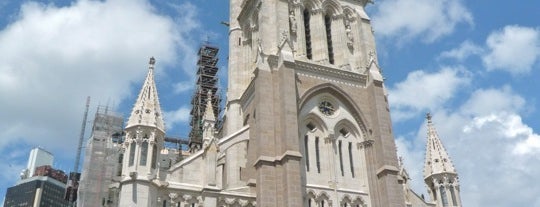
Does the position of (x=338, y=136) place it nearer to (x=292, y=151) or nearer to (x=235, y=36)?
(x=292, y=151)

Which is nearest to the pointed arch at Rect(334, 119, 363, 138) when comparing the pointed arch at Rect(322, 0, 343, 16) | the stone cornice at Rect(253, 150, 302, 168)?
the stone cornice at Rect(253, 150, 302, 168)

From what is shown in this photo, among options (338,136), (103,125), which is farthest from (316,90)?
(103,125)

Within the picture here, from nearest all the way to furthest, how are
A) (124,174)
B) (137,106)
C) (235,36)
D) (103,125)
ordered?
(124,174)
(137,106)
(235,36)
(103,125)

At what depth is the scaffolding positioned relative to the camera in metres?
58.1

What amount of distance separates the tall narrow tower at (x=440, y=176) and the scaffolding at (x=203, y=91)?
25274 millimetres

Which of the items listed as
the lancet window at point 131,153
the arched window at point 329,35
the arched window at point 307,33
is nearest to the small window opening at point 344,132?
the arched window at point 329,35

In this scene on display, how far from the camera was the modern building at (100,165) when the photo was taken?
1657 inches

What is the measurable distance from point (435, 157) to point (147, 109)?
61.3 feet

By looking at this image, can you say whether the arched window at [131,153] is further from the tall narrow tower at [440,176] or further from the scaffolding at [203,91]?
→ the scaffolding at [203,91]

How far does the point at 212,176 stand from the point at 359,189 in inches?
327

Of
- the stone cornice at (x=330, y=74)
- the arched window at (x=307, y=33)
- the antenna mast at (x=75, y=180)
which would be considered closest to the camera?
the stone cornice at (x=330, y=74)

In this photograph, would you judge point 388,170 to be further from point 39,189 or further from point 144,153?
point 39,189

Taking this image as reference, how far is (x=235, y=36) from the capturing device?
40.2 m

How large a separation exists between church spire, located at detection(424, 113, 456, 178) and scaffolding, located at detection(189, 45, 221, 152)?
2488 cm
